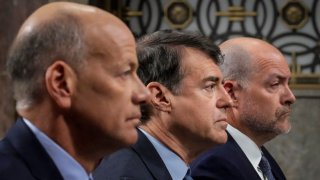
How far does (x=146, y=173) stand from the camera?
2309 mm

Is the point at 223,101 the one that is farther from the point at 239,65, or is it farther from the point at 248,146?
the point at 239,65

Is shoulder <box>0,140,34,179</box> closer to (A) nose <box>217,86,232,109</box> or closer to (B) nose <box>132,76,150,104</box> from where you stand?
(B) nose <box>132,76,150,104</box>

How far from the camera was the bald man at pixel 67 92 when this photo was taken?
170 cm

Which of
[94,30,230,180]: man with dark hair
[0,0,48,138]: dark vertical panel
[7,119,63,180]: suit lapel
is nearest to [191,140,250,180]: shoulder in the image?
Answer: [94,30,230,180]: man with dark hair

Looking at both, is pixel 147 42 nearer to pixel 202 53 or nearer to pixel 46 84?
pixel 202 53

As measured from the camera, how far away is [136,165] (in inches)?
91.2

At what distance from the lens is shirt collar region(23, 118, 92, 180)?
171cm

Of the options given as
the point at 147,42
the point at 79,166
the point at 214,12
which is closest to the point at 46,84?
the point at 79,166

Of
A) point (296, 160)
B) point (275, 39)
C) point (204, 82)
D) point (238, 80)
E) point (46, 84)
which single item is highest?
point (46, 84)

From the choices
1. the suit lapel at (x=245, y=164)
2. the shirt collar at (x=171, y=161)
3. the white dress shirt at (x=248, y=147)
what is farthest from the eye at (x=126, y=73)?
the white dress shirt at (x=248, y=147)

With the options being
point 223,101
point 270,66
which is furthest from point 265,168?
point 223,101

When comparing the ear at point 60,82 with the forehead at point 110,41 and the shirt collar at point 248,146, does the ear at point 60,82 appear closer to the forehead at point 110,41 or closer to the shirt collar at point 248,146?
the forehead at point 110,41

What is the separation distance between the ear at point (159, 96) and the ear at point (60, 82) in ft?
2.73

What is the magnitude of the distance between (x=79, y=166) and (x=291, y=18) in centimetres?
332
